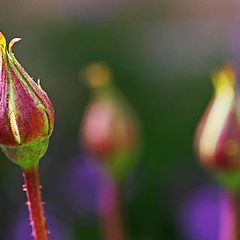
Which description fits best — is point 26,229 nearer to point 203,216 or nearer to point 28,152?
point 203,216

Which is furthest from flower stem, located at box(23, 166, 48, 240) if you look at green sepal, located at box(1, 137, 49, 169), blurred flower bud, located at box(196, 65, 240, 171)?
blurred flower bud, located at box(196, 65, 240, 171)

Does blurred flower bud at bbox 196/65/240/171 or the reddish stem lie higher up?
blurred flower bud at bbox 196/65/240/171

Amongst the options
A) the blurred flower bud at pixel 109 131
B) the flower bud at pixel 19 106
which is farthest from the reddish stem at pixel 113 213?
the flower bud at pixel 19 106

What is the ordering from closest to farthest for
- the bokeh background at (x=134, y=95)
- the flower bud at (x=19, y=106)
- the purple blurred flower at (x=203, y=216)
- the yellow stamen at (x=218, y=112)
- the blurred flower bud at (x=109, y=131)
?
1. the flower bud at (x=19, y=106)
2. the yellow stamen at (x=218, y=112)
3. the blurred flower bud at (x=109, y=131)
4. the purple blurred flower at (x=203, y=216)
5. the bokeh background at (x=134, y=95)

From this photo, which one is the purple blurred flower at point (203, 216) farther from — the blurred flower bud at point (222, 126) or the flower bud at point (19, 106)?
the flower bud at point (19, 106)

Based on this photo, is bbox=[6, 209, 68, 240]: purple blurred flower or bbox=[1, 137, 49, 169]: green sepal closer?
bbox=[1, 137, 49, 169]: green sepal

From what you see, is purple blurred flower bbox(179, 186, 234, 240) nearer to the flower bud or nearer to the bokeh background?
the bokeh background

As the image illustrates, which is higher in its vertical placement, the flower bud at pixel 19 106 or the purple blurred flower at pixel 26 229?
the flower bud at pixel 19 106

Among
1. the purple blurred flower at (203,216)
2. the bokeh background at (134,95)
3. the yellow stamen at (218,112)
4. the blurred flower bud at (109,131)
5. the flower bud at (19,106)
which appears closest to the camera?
the flower bud at (19,106)
